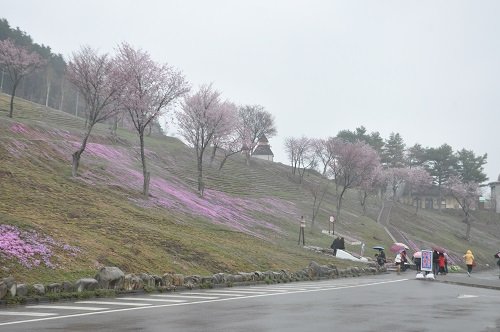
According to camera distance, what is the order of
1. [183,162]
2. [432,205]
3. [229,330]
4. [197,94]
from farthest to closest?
[432,205] < [183,162] < [197,94] < [229,330]

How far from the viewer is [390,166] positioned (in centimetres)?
11650

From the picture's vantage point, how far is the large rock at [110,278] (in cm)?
1538

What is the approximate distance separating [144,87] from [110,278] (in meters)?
Result: 28.9

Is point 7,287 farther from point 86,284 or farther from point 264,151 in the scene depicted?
point 264,151

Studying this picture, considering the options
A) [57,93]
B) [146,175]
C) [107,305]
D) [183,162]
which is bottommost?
[107,305]

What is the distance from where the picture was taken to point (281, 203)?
2466 inches

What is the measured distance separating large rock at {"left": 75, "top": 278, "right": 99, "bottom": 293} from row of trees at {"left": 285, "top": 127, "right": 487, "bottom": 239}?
2039 inches

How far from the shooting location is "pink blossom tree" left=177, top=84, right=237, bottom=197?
180 feet

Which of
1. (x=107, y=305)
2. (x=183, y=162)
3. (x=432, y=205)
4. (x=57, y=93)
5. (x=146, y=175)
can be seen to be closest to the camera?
(x=107, y=305)

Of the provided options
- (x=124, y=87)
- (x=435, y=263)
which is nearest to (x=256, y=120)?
(x=124, y=87)

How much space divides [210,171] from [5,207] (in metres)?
48.0

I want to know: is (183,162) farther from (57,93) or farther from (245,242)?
(57,93)

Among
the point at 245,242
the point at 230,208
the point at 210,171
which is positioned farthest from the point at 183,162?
the point at 245,242

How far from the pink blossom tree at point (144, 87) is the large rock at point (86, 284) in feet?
82.8
